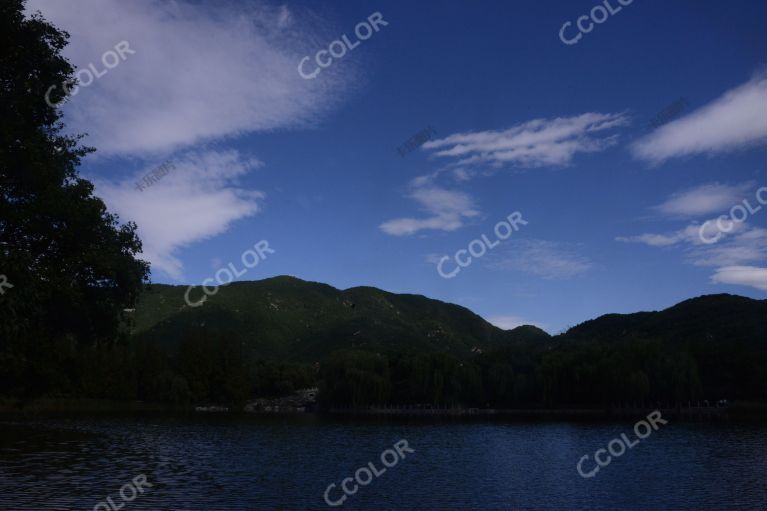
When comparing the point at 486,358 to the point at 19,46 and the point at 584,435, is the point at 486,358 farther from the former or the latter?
the point at 19,46

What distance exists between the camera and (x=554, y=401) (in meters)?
150

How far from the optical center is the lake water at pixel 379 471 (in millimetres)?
34875

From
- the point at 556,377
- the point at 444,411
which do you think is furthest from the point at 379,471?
the point at 444,411

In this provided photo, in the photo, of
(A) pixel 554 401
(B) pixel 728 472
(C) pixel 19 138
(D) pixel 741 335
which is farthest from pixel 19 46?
(D) pixel 741 335

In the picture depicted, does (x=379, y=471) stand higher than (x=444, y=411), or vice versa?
(x=444, y=411)

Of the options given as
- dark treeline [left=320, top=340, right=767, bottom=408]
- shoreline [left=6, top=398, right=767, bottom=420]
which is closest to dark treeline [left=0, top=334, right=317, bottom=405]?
shoreline [left=6, top=398, right=767, bottom=420]

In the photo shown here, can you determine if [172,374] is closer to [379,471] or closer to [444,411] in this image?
[444,411]

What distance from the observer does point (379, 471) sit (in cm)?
4881

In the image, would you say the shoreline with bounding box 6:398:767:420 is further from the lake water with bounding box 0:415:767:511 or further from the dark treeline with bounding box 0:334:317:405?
the lake water with bounding box 0:415:767:511

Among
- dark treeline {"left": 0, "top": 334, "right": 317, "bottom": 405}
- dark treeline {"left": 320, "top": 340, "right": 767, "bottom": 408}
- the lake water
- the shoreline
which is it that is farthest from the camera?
dark treeline {"left": 0, "top": 334, "right": 317, "bottom": 405}

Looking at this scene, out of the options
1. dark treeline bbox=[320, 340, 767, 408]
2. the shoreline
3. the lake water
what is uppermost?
dark treeline bbox=[320, 340, 767, 408]

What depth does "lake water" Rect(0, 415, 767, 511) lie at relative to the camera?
114 ft

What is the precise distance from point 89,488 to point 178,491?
507cm

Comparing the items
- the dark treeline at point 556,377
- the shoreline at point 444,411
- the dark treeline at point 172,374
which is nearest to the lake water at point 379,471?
the dark treeline at point 556,377
